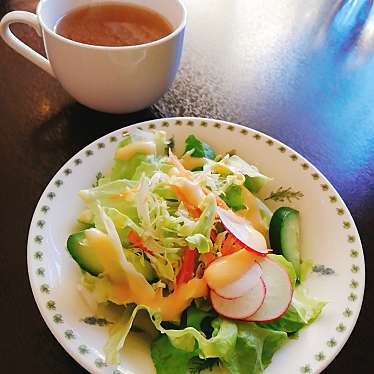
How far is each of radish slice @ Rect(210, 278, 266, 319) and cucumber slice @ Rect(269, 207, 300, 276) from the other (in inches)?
5.0

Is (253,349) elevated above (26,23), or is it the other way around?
(26,23)

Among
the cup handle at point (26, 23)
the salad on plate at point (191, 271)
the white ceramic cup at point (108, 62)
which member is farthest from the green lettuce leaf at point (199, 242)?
the cup handle at point (26, 23)

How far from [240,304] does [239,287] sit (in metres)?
0.02

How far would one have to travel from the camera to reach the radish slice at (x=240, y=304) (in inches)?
28.7

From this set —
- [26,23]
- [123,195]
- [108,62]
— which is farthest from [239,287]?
[26,23]

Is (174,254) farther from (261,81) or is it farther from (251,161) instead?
(261,81)

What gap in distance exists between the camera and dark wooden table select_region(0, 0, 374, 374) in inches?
32.7

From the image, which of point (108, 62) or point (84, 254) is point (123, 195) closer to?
point (84, 254)

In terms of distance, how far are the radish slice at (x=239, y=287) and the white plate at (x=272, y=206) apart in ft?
0.32

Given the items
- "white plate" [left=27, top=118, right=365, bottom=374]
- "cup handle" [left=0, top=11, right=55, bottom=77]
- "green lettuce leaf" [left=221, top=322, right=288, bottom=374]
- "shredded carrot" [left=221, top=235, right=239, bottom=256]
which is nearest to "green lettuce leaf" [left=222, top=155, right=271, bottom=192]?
"white plate" [left=27, top=118, right=365, bottom=374]

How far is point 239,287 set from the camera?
73 cm

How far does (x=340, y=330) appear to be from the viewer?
0.73 m

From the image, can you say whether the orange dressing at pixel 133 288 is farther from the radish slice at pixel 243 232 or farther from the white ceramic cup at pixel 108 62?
the white ceramic cup at pixel 108 62

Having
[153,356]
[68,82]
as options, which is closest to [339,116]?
[68,82]
